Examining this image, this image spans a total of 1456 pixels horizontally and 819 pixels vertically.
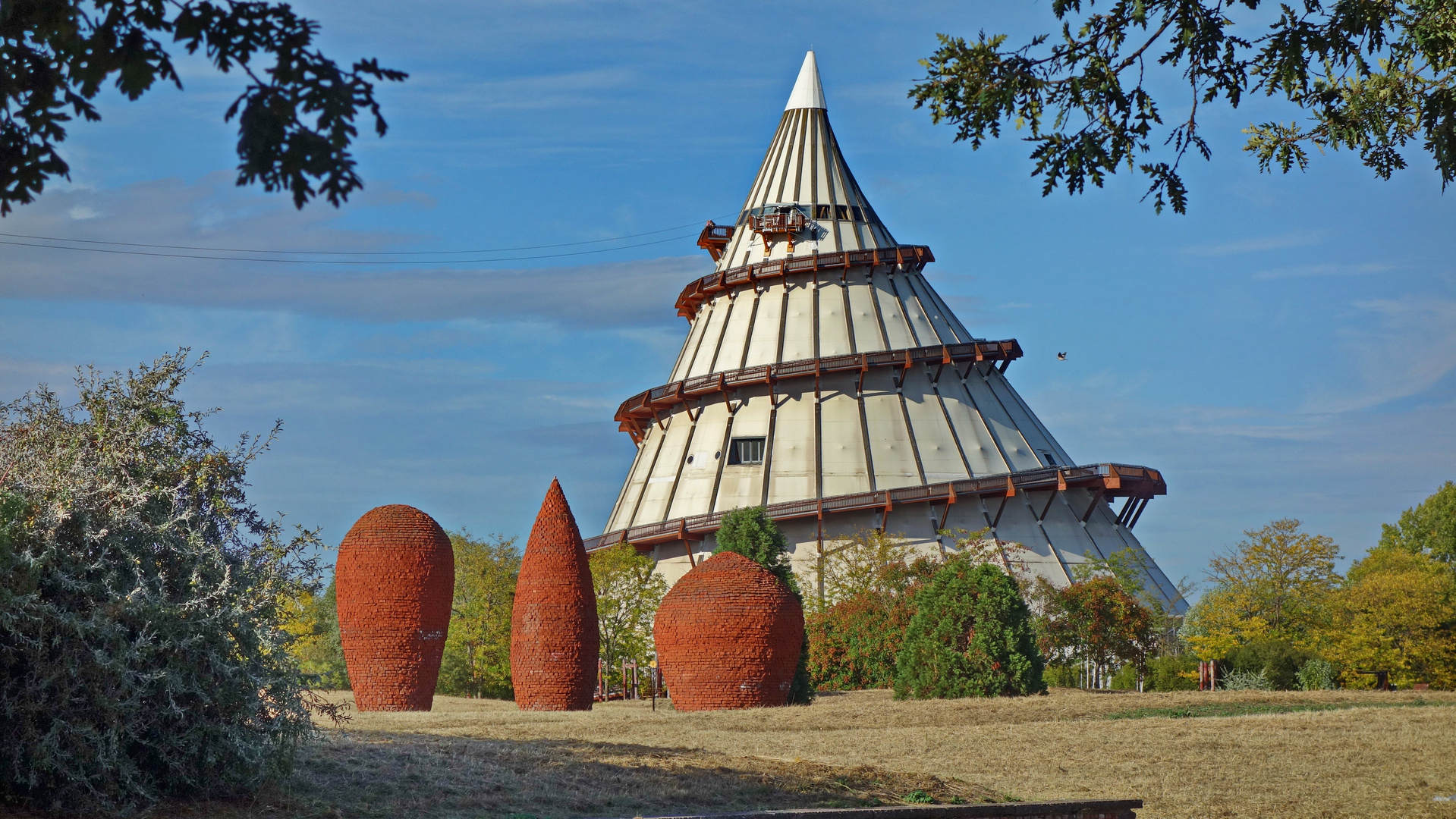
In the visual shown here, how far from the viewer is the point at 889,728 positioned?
74.1 ft

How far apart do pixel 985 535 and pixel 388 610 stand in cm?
2944

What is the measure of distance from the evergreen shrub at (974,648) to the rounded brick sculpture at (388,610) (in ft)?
Result: 32.6

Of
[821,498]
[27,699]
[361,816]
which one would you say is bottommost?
[361,816]

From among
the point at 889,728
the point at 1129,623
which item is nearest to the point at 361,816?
the point at 889,728

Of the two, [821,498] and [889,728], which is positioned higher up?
[821,498]

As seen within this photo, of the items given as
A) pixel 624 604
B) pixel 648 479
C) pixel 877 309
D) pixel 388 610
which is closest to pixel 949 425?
pixel 877 309

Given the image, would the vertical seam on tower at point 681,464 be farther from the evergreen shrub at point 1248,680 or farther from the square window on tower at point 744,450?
the evergreen shrub at point 1248,680

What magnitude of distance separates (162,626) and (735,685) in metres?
16.8

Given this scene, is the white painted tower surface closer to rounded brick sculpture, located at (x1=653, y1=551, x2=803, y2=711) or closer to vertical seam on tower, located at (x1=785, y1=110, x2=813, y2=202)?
vertical seam on tower, located at (x1=785, y1=110, x2=813, y2=202)

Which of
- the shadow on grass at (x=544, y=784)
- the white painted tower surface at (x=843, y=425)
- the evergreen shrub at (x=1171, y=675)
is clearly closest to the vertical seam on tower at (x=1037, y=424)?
the white painted tower surface at (x=843, y=425)

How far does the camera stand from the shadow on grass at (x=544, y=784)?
12.8m

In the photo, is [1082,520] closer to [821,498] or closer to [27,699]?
[821,498]

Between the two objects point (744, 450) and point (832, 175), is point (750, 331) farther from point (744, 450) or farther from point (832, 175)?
Answer: point (832, 175)

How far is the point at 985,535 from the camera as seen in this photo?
2048 inches
